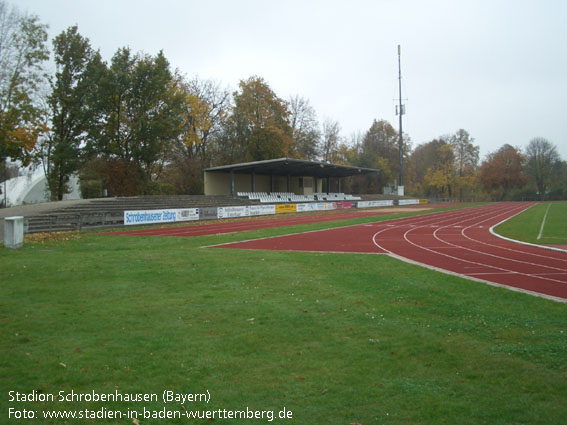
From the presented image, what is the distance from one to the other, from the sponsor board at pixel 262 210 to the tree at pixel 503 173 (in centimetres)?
7632

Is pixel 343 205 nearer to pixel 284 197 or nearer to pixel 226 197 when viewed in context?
pixel 284 197

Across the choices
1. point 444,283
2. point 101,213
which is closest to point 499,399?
point 444,283

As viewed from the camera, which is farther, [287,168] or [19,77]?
[287,168]

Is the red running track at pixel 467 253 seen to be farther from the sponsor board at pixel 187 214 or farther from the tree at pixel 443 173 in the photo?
the tree at pixel 443 173

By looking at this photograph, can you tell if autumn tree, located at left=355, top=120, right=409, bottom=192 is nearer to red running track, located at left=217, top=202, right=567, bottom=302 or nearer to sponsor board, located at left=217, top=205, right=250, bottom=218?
sponsor board, located at left=217, top=205, right=250, bottom=218

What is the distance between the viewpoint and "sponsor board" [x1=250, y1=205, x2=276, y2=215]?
39.5 metres

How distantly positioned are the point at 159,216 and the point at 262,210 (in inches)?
509

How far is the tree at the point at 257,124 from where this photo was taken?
58656 millimetres

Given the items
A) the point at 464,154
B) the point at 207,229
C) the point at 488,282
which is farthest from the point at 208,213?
the point at 464,154

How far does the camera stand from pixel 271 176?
56688 millimetres

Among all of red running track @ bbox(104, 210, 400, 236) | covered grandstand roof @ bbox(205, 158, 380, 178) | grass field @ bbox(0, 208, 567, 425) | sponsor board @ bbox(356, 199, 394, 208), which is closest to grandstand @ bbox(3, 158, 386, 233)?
covered grandstand roof @ bbox(205, 158, 380, 178)

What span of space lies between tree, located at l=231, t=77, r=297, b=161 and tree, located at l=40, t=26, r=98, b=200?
20924mm

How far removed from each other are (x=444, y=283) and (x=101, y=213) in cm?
2227

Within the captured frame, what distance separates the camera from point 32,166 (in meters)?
43.3
